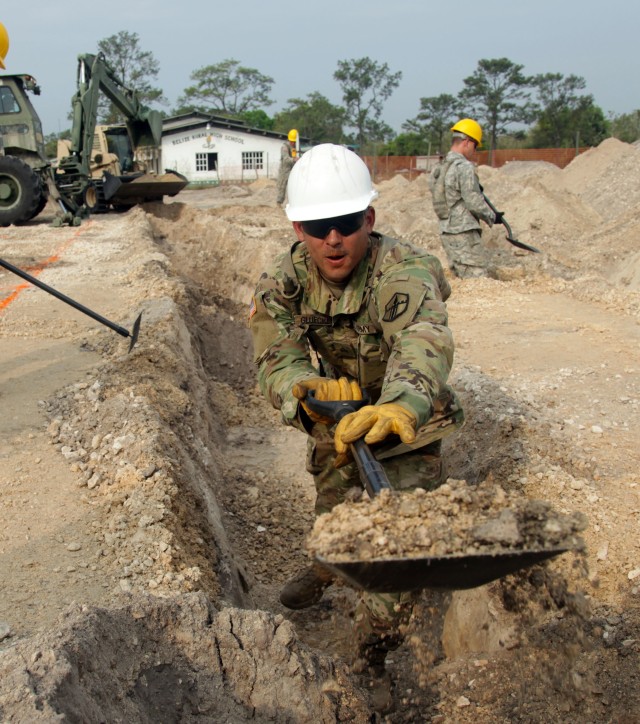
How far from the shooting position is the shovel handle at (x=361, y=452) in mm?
2385

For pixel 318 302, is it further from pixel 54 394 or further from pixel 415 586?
pixel 54 394

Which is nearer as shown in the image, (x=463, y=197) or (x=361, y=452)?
(x=361, y=452)

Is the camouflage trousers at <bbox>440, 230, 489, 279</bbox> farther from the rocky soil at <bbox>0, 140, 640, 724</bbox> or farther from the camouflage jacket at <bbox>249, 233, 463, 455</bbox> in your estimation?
the camouflage jacket at <bbox>249, 233, 463, 455</bbox>

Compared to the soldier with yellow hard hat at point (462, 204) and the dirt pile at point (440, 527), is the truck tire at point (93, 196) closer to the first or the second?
the soldier with yellow hard hat at point (462, 204)

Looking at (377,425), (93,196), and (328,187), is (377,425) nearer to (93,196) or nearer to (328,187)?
(328,187)

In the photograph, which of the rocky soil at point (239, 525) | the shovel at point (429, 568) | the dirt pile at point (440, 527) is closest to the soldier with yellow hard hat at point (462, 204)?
the rocky soil at point (239, 525)

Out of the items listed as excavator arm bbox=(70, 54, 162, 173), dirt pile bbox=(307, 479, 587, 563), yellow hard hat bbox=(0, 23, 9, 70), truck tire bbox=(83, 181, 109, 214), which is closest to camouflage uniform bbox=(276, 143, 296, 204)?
excavator arm bbox=(70, 54, 162, 173)

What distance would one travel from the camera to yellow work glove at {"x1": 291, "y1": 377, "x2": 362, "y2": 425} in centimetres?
Result: 291

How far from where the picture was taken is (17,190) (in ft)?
51.7

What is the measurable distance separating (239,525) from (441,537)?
3.03 m

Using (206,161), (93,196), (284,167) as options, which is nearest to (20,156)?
(93,196)

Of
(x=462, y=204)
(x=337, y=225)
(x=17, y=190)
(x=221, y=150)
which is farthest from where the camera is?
(x=221, y=150)

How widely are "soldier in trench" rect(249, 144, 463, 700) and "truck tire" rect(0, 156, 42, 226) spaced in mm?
13855

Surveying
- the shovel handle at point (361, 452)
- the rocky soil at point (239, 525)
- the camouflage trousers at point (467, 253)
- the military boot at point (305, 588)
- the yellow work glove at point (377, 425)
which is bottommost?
the military boot at point (305, 588)
